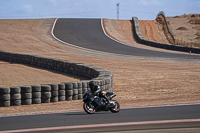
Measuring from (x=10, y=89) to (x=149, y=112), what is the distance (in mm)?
4916

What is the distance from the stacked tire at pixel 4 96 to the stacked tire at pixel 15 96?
4.3 inches

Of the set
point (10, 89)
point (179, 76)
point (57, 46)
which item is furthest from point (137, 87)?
point (57, 46)

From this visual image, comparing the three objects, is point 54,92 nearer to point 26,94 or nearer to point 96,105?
point 26,94

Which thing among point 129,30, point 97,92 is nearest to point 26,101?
point 97,92

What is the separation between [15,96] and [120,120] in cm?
468

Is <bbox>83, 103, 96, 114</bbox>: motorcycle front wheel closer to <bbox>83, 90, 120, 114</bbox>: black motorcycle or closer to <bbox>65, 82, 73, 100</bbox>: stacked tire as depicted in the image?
<bbox>83, 90, 120, 114</bbox>: black motorcycle

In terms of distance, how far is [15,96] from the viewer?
11.6 m

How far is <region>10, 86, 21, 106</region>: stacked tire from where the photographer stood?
1155cm

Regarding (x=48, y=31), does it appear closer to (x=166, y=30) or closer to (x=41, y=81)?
(x=166, y=30)

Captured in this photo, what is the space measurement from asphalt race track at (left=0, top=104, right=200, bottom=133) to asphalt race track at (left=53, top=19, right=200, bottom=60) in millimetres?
22228

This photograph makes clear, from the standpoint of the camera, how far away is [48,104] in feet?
38.9

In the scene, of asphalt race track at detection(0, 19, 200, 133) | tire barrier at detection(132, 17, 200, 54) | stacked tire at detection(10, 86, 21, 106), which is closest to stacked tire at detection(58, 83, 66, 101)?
stacked tire at detection(10, 86, 21, 106)

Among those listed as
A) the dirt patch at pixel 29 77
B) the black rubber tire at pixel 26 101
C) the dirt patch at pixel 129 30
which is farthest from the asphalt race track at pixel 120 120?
the dirt patch at pixel 129 30

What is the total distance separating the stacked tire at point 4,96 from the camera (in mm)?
11438
